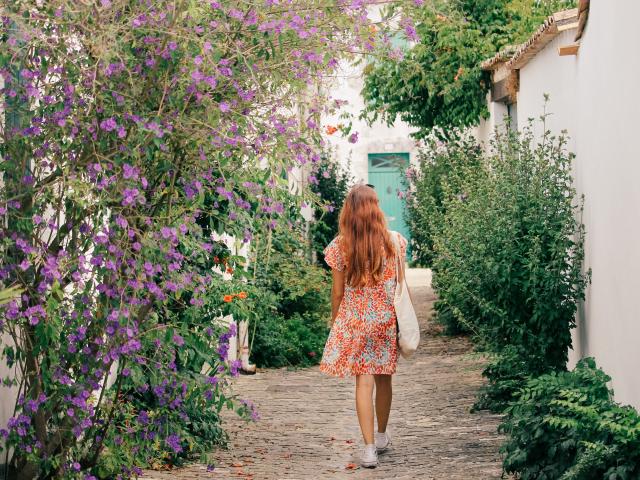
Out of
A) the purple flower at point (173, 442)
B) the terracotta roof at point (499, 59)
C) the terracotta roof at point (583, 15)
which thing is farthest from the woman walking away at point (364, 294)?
the terracotta roof at point (499, 59)

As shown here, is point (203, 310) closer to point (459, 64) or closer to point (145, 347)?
point (145, 347)

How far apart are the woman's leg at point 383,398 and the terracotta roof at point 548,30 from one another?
337 cm

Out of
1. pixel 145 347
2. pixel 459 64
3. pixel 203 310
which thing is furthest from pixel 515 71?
pixel 145 347

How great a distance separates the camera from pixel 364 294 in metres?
7.12

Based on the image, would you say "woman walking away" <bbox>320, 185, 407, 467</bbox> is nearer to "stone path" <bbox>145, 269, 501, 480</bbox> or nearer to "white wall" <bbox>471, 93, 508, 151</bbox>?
"stone path" <bbox>145, 269, 501, 480</bbox>

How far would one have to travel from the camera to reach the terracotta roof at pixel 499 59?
12.3 metres

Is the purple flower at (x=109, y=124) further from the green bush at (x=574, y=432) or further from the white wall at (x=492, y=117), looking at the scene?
the white wall at (x=492, y=117)

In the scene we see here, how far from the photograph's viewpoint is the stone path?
266 inches

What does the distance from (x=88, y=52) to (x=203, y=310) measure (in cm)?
239

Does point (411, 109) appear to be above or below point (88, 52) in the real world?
above

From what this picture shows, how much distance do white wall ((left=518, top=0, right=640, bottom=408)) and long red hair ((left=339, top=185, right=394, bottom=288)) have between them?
141cm

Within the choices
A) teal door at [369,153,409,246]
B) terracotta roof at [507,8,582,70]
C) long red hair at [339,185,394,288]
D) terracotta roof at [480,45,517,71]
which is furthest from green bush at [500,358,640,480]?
teal door at [369,153,409,246]

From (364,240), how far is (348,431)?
1850 millimetres

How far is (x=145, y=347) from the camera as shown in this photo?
5605mm
